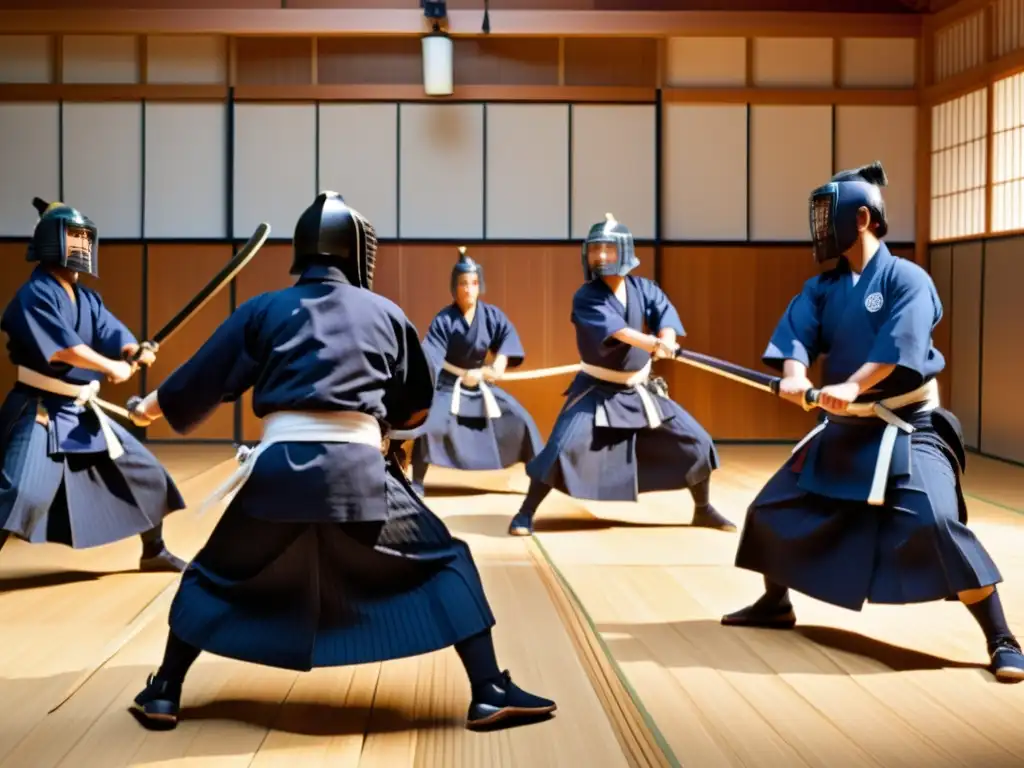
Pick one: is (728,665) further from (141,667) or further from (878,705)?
(141,667)

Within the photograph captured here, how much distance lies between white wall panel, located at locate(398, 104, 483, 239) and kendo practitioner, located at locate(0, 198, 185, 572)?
5.24m

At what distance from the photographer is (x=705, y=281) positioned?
9.77 metres

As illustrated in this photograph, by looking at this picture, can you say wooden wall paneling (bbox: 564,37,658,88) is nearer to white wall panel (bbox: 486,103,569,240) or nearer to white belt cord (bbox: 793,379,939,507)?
white wall panel (bbox: 486,103,569,240)

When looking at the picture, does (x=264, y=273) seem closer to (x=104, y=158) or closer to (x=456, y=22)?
(x=104, y=158)

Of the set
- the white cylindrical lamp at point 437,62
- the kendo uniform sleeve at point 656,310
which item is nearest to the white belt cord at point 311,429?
the kendo uniform sleeve at point 656,310

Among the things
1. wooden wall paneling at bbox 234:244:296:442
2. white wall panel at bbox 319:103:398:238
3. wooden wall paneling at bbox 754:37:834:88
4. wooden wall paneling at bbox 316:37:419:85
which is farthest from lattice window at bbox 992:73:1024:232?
wooden wall paneling at bbox 234:244:296:442

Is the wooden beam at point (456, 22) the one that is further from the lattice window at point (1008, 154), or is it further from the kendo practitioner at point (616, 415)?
the kendo practitioner at point (616, 415)

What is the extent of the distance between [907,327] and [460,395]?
393 cm

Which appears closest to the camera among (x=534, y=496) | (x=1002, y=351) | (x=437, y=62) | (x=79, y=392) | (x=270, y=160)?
(x=79, y=392)

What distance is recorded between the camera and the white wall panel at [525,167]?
9695mm

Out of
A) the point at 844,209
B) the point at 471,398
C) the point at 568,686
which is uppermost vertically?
the point at 844,209

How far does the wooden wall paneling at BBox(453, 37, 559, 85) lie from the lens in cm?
970

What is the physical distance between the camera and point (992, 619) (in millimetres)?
3258

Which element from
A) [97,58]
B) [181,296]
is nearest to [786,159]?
[181,296]
